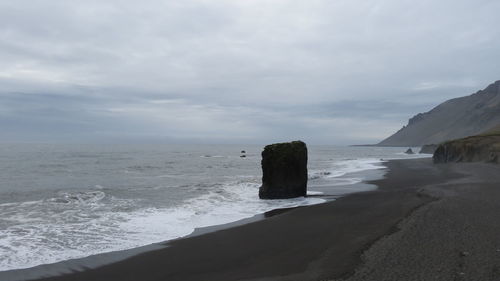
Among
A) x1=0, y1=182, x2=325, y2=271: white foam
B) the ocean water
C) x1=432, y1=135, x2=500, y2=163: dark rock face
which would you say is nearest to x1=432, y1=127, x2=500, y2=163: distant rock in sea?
x1=432, y1=135, x2=500, y2=163: dark rock face

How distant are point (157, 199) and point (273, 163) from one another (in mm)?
7116

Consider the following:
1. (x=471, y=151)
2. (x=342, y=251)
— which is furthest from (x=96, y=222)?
(x=471, y=151)

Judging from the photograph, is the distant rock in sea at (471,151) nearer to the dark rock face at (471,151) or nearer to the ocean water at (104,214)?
the dark rock face at (471,151)

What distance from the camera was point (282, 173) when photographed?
23.8 meters

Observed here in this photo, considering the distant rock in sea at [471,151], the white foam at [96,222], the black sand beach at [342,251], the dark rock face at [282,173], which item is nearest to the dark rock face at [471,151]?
the distant rock in sea at [471,151]

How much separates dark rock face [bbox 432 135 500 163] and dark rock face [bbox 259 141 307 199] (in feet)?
115

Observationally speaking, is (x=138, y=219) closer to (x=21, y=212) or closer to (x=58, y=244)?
(x=58, y=244)

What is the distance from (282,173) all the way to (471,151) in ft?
143

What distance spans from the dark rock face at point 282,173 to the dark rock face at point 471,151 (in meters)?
35.0

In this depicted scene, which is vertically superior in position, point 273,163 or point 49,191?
point 273,163

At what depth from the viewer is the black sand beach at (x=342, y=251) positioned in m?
8.34

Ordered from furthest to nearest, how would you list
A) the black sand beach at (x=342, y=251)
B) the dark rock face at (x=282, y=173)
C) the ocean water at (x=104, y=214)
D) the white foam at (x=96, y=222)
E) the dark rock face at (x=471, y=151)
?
the dark rock face at (x=471, y=151)
the dark rock face at (x=282, y=173)
the ocean water at (x=104, y=214)
the white foam at (x=96, y=222)
the black sand beach at (x=342, y=251)

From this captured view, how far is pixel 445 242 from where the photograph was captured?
10.2 m

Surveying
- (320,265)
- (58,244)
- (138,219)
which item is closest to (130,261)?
(58,244)
